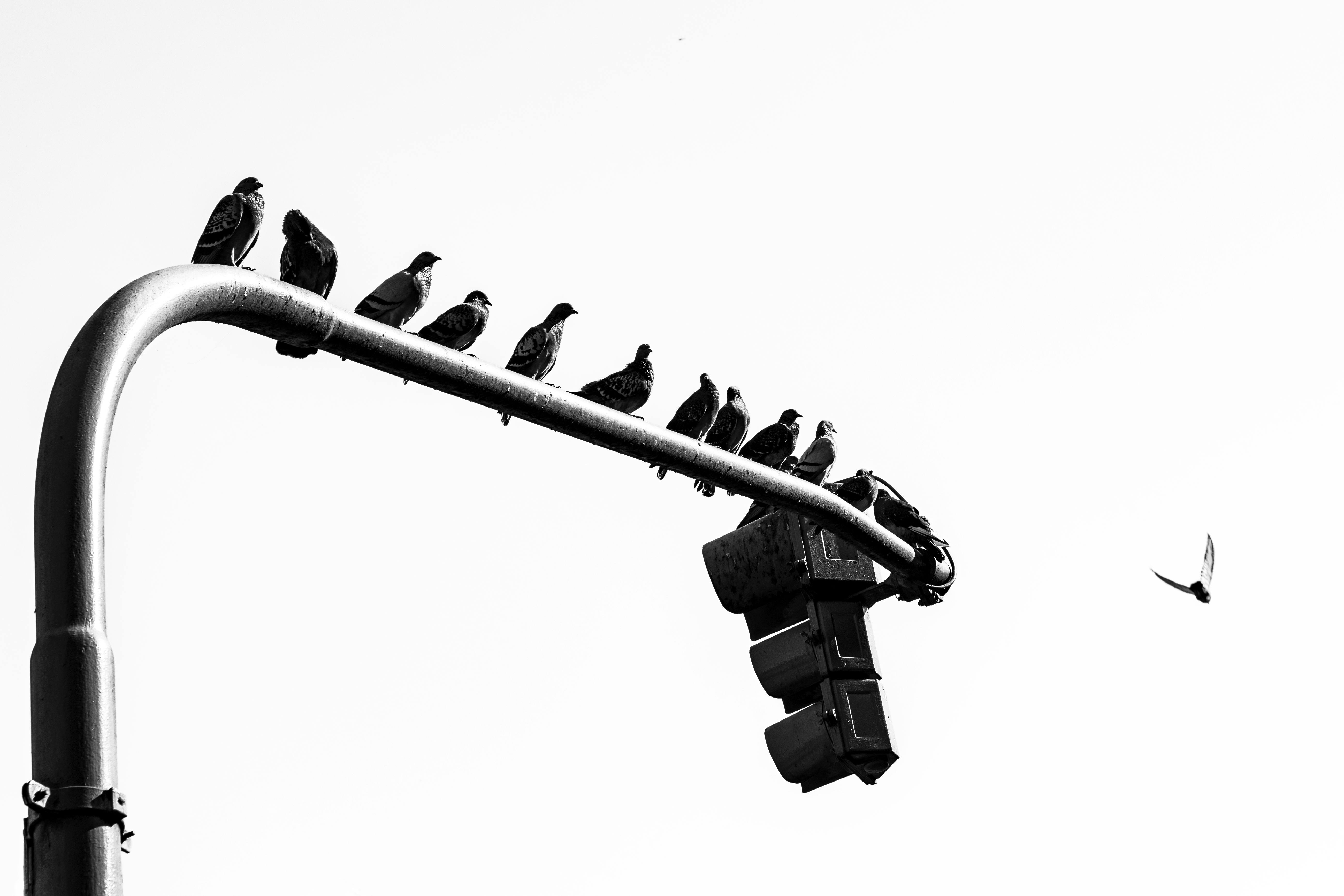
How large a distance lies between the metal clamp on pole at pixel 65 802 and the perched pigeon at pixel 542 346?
706cm

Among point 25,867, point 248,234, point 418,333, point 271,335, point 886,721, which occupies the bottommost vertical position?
point 25,867

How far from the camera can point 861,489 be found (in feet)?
27.4

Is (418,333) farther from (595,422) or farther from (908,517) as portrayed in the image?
(908,517)

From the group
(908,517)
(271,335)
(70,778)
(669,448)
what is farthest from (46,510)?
(908,517)

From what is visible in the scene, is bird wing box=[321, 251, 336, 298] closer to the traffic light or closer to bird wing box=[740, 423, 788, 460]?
the traffic light

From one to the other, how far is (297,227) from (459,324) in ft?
3.66

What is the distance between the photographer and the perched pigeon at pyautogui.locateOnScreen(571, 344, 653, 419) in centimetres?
848

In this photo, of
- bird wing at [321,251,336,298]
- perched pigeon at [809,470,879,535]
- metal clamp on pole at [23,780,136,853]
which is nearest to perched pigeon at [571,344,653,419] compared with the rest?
perched pigeon at [809,470,879,535]

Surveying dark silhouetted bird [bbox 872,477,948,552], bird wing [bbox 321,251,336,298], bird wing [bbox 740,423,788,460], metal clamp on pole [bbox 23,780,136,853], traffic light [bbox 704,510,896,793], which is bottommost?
metal clamp on pole [bbox 23,780,136,853]

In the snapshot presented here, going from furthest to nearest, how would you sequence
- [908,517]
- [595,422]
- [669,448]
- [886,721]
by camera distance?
[908,517]
[886,721]
[669,448]
[595,422]

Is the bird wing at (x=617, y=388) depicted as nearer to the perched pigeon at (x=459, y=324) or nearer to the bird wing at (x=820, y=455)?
the perched pigeon at (x=459, y=324)

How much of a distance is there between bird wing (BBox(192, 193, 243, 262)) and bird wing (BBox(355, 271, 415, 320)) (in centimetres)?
67

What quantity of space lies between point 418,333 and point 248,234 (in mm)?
3393

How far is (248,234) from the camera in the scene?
8.31 meters
